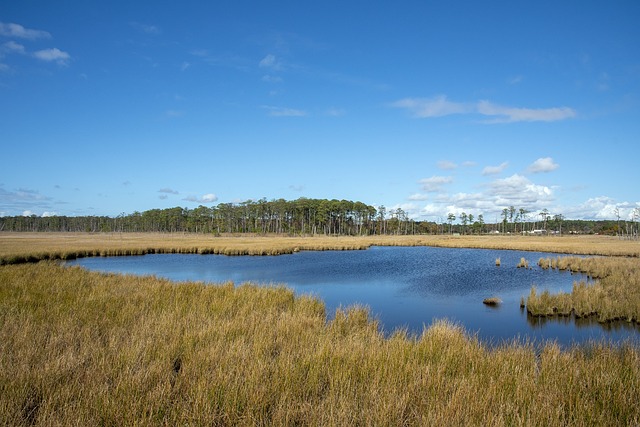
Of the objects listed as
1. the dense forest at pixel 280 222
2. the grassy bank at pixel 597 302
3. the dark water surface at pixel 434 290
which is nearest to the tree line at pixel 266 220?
the dense forest at pixel 280 222

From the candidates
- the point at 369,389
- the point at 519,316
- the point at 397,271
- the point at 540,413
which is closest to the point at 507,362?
the point at 540,413

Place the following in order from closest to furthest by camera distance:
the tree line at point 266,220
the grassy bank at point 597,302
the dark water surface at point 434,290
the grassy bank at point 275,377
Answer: the grassy bank at point 275,377 < the dark water surface at point 434,290 < the grassy bank at point 597,302 < the tree line at point 266,220

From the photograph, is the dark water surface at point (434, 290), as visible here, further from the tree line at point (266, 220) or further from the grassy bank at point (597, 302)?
the tree line at point (266, 220)

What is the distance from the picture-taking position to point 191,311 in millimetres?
9688

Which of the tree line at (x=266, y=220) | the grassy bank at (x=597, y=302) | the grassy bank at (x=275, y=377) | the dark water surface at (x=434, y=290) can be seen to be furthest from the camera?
the tree line at (x=266, y=220)

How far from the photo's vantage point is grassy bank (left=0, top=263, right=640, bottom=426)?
4234mm

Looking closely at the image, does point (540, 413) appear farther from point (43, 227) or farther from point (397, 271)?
point (43, 227)

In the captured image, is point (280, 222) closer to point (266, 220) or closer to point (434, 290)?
point (266, 220)

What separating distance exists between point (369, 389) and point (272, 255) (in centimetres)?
3875

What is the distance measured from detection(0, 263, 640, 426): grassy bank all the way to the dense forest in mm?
88596

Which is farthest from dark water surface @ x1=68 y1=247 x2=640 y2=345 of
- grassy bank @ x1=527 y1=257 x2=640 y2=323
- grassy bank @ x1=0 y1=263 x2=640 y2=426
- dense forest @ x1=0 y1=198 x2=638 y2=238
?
dense forest @ x1=0 y1=198 x2=638 y2=238

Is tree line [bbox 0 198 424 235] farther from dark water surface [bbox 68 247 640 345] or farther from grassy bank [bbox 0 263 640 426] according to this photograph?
grassy bank [bbox 0 263 640 426]

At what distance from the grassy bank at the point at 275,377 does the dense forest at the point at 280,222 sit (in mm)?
88596

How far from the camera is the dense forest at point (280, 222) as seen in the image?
11331 centimetres
